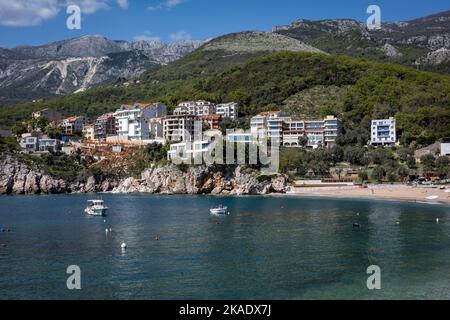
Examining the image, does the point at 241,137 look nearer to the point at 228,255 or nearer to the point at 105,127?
the point at 105,127

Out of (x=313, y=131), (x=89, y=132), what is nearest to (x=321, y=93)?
(x=313, y=131)

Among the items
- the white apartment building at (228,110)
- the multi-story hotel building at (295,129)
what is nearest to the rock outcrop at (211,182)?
the multi-story hotel building at (295,129)

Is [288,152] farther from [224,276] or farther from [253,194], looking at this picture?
[224,276]

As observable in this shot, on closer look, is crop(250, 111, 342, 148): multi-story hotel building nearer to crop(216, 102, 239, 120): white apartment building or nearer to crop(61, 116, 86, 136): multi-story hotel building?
crop(216, 102, 239, 120): white apartment building

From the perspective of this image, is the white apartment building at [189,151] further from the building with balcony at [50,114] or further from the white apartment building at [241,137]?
the building with balcony at [50,114]

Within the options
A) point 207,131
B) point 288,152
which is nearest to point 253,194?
point 288,152

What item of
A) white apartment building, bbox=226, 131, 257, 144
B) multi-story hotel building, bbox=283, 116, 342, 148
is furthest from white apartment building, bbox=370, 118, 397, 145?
white apartment building, bbox=226, 131, 257, 144
